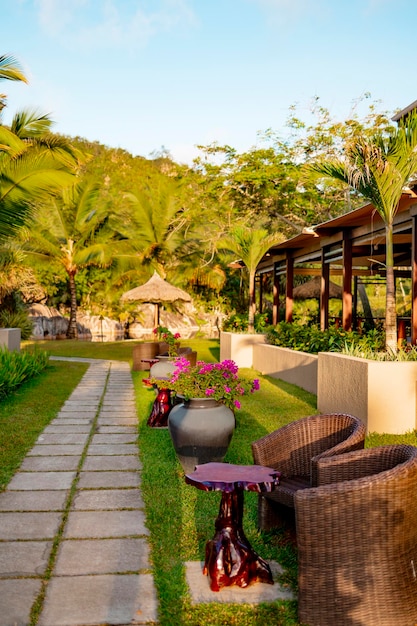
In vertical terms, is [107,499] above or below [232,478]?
below

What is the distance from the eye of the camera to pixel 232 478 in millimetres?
3279

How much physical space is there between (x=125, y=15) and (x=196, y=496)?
804 cm

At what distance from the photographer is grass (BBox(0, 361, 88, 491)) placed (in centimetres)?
598

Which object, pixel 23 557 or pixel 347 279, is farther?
pixel 347 279

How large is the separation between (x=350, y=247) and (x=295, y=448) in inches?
315

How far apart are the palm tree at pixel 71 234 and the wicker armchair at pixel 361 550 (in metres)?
21.9

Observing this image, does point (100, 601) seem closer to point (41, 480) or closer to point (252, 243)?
point (41, 480)

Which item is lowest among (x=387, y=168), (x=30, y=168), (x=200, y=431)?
(x=200, y=431)

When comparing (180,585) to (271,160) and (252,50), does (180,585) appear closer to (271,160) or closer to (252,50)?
(252,50)

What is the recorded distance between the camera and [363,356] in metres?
7.52

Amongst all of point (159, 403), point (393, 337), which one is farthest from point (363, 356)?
point (159, 403)

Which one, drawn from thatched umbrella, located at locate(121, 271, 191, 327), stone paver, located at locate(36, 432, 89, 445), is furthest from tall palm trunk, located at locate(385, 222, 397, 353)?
thatched umbrella, located at locate(121, 271, 191, 327)

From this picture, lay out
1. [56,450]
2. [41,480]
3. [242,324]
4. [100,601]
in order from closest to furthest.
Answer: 1. [100,601]
2. [41,480]
3. [56,450]
4. [242,324]

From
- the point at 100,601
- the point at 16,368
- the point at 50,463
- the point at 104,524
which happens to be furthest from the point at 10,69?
the point at 100,601
